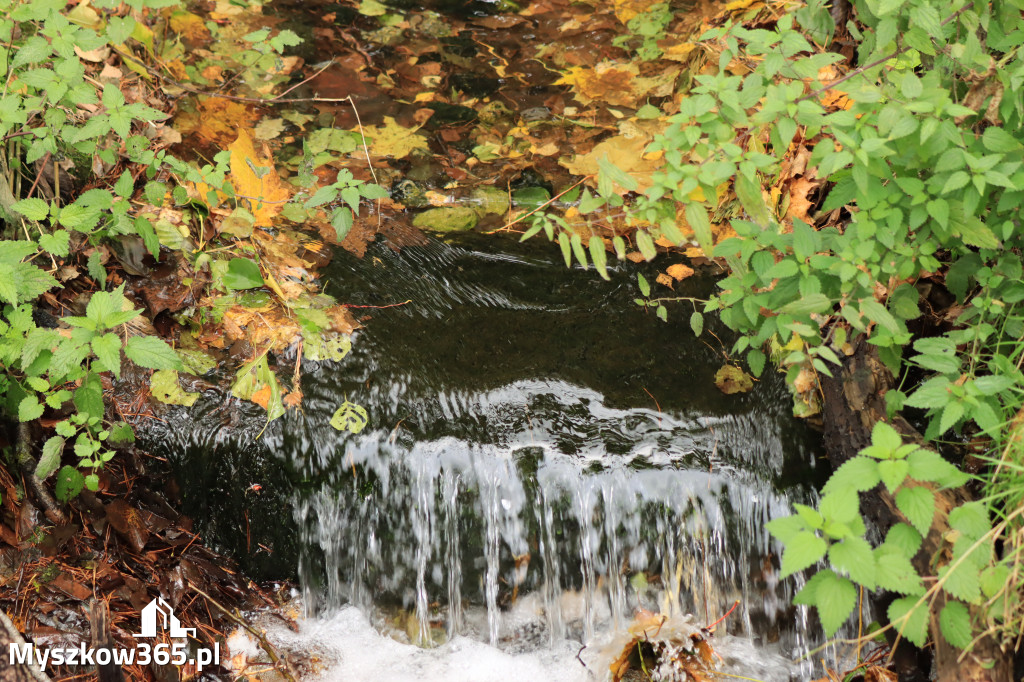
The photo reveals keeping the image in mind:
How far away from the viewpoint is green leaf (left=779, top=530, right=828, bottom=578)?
160 centimetres

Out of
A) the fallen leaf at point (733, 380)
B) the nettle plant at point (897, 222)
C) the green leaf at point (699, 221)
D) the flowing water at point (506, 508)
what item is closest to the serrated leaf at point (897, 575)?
the nettle plant at point (897, 222)

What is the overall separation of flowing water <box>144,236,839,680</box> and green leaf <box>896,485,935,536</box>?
104 centimetres

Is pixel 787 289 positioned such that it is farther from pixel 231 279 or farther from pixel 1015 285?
pixel 231 279

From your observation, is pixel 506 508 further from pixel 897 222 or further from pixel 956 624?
pixel 897 222

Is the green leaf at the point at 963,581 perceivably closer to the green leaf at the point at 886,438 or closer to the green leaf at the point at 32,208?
the green leaf at the point at 886,438

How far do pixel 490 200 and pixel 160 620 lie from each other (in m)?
2.35

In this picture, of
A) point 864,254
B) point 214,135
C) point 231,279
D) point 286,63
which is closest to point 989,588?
point 864,254

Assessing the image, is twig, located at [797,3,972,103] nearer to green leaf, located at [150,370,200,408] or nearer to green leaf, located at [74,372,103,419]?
green leaf, located at [74,372,103,419]

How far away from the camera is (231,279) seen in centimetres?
314

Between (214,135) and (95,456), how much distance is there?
2005mm

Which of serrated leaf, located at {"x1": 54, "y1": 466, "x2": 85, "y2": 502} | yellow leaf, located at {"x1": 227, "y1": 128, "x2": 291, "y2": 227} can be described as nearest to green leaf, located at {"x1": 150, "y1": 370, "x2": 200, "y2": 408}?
serrated leaf, located at {"x1": 54, "y1": 466, "x2": 85, "y2": 502}

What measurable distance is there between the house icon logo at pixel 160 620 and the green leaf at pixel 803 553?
200 centimetres

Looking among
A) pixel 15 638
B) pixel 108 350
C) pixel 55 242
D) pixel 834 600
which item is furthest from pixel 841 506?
pixel 55 242

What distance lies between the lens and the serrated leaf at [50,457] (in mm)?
2375
